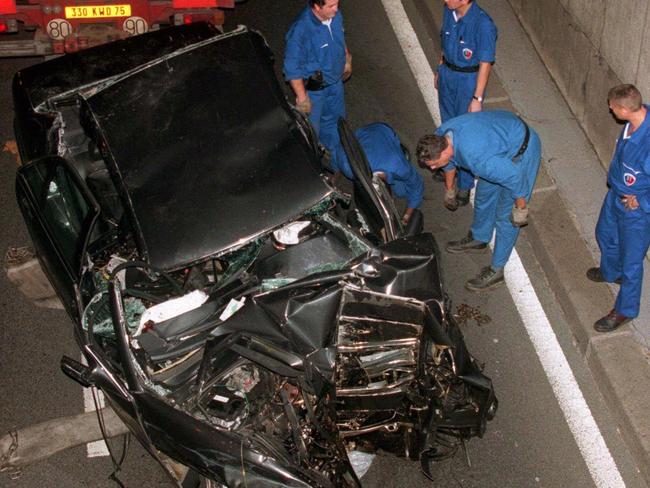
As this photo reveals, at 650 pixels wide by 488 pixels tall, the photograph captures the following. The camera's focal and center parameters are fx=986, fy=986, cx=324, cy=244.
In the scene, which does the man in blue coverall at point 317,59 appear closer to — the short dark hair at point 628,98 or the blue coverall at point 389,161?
the blue coverall at point 389,161

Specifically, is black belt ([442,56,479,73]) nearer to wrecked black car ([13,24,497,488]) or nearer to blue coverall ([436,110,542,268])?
blue coverall ([436,110,542,268])

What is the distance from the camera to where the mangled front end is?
558cm

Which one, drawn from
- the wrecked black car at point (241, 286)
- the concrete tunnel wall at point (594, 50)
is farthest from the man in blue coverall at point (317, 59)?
the concrete tunnel wall at point (594, 50)

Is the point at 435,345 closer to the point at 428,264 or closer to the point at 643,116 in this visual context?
the point at 428,264

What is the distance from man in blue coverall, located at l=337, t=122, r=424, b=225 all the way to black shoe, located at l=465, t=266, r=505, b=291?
0.71 m

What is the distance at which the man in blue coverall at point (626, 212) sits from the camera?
6.21 meters

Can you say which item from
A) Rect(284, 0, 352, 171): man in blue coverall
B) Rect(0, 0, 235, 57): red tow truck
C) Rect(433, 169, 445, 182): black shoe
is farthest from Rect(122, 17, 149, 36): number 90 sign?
Rect(433, 169, 445, 182): black shoe

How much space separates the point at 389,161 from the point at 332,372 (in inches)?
84.0

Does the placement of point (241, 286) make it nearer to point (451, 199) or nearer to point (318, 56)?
point (451, 199)

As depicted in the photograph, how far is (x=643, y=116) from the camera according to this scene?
6.21 metres

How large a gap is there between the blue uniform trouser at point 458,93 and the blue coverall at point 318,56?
33.2 inches

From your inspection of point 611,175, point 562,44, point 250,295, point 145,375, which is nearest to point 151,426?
point 145,375

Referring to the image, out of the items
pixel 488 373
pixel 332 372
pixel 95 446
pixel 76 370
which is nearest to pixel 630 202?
pixel 488 373

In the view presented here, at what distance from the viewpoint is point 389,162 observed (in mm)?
7211
